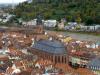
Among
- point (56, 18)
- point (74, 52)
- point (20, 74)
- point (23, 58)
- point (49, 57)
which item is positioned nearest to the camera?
point (20, 74)

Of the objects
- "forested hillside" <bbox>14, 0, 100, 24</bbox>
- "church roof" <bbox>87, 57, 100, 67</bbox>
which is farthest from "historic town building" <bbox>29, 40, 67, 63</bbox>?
"forested hillside" <bbox>14, 0, 100, 24</bbox>

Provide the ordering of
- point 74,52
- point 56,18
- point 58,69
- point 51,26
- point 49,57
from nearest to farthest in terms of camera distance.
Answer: point 58,69, point 49,57, point 74,52, point 51,26, point 56,18

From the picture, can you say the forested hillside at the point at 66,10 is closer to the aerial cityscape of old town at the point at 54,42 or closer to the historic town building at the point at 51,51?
the aerial cityscape of old town at the point at 54,42

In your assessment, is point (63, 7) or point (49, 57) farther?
point (63, 7)

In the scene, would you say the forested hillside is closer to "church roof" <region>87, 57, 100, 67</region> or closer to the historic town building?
the historic town building

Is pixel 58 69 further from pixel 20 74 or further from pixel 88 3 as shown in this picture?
pixel 88 3

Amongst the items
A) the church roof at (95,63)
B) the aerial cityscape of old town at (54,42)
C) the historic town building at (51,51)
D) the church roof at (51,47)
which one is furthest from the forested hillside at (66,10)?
the church roof at (95,63)

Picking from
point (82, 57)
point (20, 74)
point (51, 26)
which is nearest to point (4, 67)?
point (20, 74)

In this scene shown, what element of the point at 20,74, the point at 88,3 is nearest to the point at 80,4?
the point at 88,3

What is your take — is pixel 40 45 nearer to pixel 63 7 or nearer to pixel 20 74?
pixel 20 74
